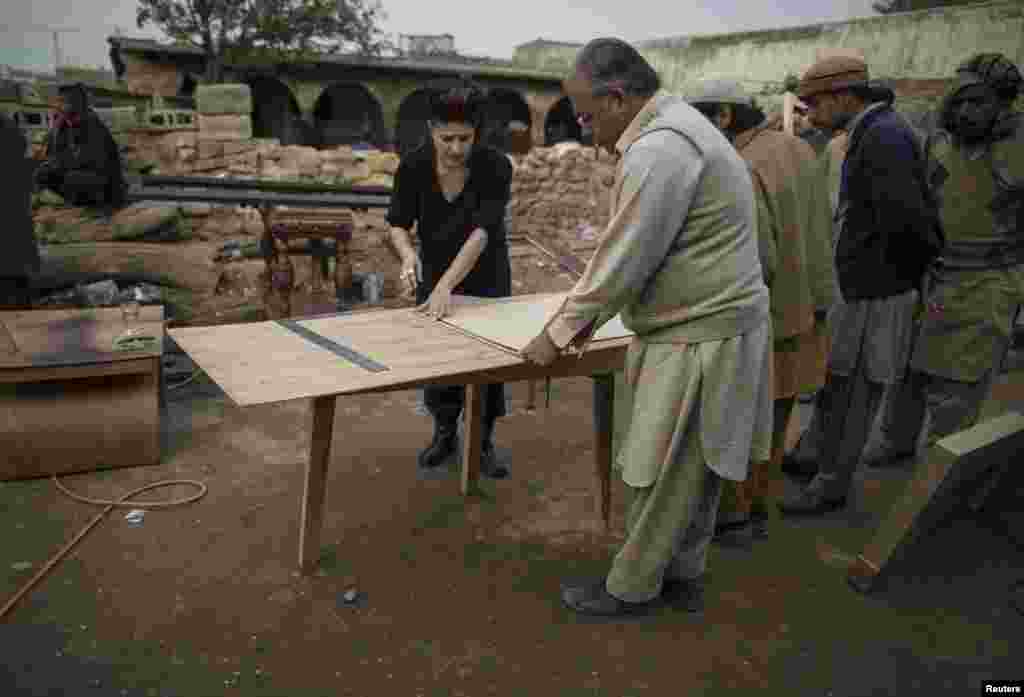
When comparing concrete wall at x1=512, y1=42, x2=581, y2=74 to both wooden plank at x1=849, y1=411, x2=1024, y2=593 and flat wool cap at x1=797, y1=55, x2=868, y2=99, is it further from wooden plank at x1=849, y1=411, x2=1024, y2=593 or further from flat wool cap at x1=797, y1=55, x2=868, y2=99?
wooden plank at x1=849, y1=411, x2=1024, y2=593

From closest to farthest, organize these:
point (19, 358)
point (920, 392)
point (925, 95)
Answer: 1. point (19, 358)
2. point (920, 392)
3. point (925, 95)

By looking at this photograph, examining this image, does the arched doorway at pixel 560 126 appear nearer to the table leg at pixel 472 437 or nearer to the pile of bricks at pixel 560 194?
the pile of bricks at pixel 560 194

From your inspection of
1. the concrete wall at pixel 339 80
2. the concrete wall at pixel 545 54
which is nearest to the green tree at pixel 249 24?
the concrete wall at pixel 339 80

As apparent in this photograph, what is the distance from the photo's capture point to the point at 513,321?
296cm

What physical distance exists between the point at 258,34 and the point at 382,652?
60.4 feet

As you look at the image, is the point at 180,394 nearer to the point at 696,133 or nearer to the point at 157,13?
the point at 696,133

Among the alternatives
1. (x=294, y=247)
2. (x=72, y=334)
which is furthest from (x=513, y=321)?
(x=294, y=247)

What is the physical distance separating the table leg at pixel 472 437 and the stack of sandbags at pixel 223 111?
768 centimetres

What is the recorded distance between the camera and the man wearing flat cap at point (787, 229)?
8.57 feet

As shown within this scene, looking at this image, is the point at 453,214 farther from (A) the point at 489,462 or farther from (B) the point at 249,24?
(B) the point at 249,24

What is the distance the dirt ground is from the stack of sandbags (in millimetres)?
7035

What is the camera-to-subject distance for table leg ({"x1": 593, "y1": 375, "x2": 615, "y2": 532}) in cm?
311

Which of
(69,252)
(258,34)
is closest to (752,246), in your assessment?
(69,252)

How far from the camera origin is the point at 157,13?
Answer: 1714 centimetres
